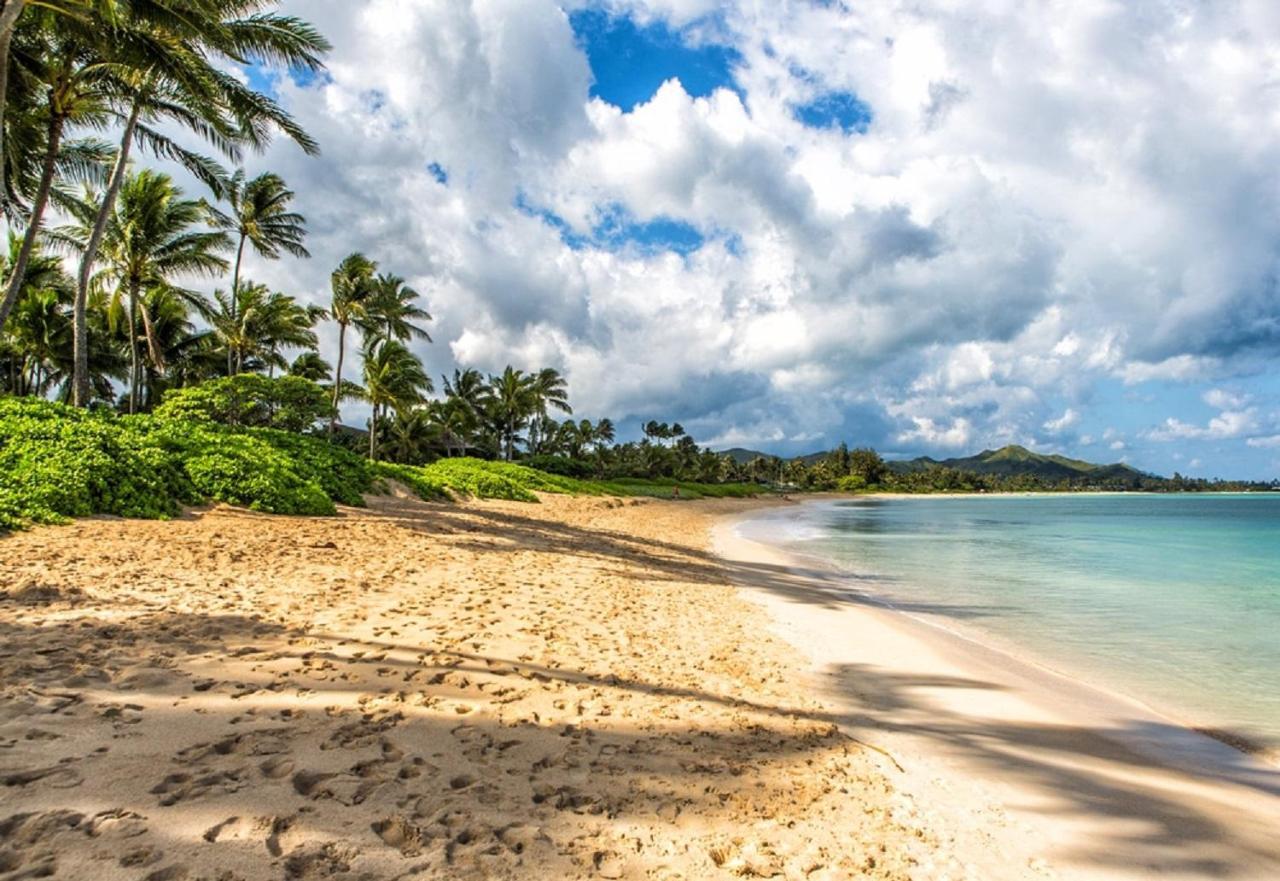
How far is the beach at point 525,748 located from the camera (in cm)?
282

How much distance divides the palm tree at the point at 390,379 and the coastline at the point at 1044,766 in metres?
32.1

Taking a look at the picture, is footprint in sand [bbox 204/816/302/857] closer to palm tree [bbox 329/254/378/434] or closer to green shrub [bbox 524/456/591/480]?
palm tree [bbox 329/254/378/434]

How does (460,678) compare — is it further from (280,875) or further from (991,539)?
(991,539)

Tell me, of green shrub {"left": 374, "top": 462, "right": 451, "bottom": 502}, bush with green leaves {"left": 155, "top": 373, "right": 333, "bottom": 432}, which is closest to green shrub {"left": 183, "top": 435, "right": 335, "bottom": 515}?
bush with green leaves {"left": 155, "top": 373, "right": 333, "bottom": 432}

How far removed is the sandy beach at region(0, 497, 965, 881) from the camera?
2727 mm

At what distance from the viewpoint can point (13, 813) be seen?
2605 mm

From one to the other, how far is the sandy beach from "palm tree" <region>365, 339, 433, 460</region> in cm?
2849

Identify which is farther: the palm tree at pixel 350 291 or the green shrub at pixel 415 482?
the palm tree at pixel 350 291

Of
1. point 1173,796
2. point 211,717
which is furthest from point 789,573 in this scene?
point 211,717

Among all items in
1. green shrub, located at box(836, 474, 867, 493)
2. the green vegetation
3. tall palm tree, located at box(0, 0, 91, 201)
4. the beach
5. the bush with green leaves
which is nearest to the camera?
the beach

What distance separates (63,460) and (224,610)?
286 inches

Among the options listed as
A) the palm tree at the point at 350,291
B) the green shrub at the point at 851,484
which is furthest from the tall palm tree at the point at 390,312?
the green shrub at the point at 851,484

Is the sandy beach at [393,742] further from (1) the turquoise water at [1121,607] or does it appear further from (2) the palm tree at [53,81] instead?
(2) the palm tree at [53,81]

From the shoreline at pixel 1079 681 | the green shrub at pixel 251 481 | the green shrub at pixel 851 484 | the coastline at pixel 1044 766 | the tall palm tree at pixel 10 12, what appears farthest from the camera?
the green shrub at pixel 851 484
